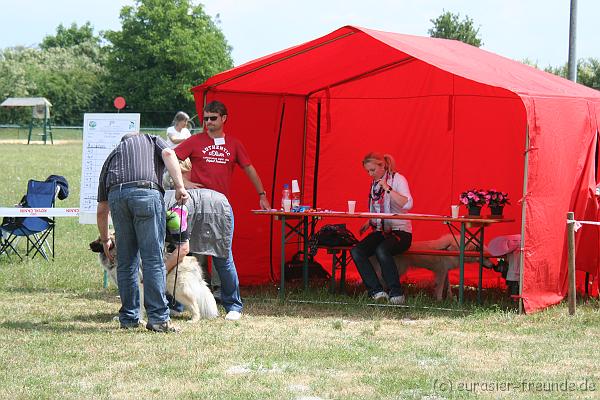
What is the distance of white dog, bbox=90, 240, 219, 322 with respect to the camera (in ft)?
24.3

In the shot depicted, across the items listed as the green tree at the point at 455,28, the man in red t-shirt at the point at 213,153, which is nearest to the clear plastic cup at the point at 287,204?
the man in red t-shirt at the point at 213,153

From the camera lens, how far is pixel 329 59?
8.98 m

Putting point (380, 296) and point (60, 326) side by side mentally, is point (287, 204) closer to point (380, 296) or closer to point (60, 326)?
point (380, 296)

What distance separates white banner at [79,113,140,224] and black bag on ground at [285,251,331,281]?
200 centimetres

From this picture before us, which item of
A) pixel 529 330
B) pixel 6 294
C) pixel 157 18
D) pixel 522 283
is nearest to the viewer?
pixel 529 330

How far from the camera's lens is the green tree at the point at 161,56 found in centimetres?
5400

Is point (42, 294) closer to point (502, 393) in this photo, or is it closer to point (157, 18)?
point (502, 393)

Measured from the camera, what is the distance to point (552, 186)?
7.93 meters

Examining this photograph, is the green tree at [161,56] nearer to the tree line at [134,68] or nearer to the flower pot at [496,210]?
the tree line at [134,68]

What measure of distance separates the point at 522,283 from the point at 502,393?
2715mm

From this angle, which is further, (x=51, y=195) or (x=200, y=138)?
(x=51, y=195)

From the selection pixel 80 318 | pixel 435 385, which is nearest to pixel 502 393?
pixel 435 385

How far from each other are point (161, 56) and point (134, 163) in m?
52.0

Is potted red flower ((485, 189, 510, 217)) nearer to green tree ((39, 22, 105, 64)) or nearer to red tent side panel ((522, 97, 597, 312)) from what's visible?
red tent side panel ((522, 97, 597, 312))
